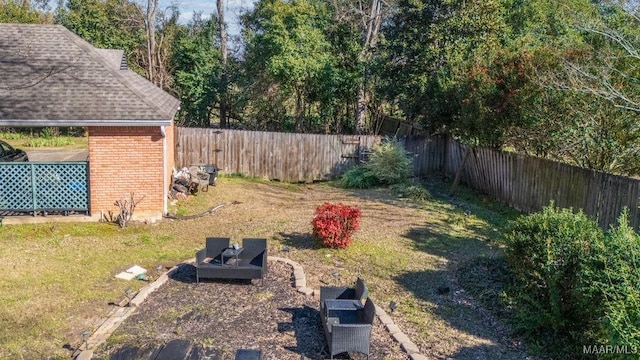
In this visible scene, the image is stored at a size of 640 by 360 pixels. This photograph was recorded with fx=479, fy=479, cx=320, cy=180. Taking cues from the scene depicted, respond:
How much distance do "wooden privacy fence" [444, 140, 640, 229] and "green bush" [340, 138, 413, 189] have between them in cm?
217

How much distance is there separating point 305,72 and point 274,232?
1311cm

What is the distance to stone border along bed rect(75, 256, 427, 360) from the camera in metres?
5.94

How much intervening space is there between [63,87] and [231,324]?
27.8 feet

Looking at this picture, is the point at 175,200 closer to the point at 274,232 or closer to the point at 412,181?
the point at 274,232

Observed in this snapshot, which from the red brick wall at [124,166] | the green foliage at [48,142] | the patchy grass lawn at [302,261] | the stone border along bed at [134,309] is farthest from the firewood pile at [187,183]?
the green foliage at [48,142]

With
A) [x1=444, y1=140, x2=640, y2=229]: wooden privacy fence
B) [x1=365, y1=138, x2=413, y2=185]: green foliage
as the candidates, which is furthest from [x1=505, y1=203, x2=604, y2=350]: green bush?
[x1=365, y1=138, x2=413, y2=185]: green foliage

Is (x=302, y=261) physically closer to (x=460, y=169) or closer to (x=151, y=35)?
(x=460, y=169)

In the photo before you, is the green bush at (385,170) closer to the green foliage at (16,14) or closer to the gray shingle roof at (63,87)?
the gray shingle roof at (63,87)

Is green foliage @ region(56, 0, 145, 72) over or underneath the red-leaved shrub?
over

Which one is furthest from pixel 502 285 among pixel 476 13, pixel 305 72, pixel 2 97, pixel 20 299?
pixel 305 72

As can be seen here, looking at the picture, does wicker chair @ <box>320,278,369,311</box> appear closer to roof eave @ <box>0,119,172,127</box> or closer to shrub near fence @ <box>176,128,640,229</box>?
roof eave @ <box>0,119,172,127</box>

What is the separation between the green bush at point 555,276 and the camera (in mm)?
6035

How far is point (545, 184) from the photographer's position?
12.4m

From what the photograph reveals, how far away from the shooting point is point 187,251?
33.0 ft
